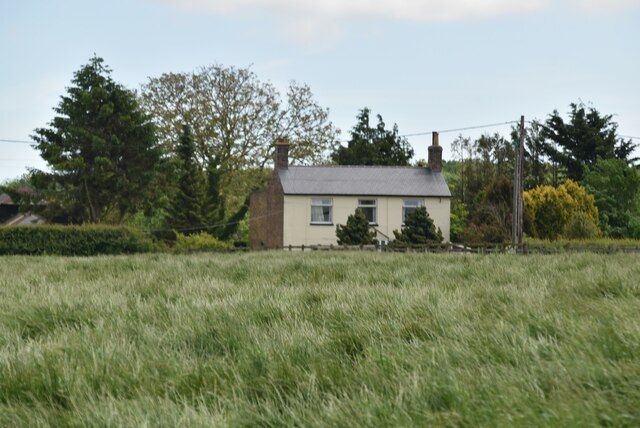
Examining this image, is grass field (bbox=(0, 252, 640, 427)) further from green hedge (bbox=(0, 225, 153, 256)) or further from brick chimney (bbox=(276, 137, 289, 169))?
brick chimney (bbox=(276, 137, 289, 169))

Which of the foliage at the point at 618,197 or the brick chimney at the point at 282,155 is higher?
the brick chimney at the point at 282,155

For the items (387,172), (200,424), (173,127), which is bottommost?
(200,424)

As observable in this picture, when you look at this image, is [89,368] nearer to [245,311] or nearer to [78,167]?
[245,311]

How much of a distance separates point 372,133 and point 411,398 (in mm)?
66390

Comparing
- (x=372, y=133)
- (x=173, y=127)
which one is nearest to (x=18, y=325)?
(x=173, y=127)

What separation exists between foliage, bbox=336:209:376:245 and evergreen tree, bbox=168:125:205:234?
14.3 meters

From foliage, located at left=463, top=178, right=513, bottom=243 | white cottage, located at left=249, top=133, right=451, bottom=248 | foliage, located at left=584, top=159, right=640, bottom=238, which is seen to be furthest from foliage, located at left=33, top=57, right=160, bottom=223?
foliage, located at left=584, top=159, right=640, bottom=238

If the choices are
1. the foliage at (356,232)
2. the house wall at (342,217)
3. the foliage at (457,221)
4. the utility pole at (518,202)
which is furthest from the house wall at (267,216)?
the utility pole at (518,202)

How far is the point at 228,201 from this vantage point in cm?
5984

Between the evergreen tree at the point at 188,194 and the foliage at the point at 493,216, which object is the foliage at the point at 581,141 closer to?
the foliage at the point at 493,216

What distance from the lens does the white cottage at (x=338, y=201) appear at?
1852 inches

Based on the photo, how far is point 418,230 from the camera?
4262 centimetres

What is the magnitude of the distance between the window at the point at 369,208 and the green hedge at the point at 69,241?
15.8 metres

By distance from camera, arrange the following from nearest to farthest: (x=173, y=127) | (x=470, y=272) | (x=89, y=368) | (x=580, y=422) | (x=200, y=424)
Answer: (x=580, y=422), (x=200, y=424), (x=89, y=368), (x=470, y=272), (x=173, y=127)
